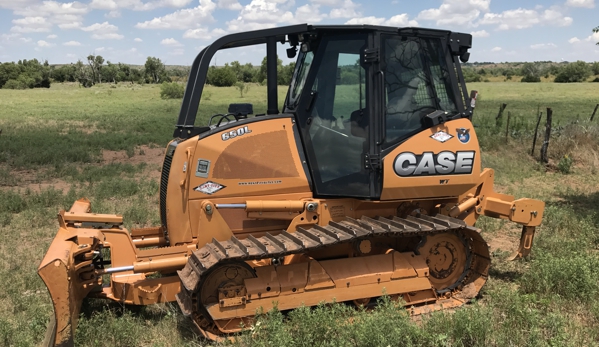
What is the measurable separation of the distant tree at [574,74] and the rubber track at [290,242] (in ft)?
266

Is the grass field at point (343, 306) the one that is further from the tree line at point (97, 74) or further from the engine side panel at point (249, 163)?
the tree line at point (97, 74)

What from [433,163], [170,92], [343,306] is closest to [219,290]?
[343,306]

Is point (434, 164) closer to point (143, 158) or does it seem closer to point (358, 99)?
point (358, 99)

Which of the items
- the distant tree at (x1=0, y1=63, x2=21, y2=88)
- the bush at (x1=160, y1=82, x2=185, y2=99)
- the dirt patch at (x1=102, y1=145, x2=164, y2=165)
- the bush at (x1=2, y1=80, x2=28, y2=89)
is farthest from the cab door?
the distant tree at (x1=0, y1=63, x2=21, y2=88)

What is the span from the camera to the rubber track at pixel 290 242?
4.54 metres

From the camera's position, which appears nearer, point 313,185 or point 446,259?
point 313,185

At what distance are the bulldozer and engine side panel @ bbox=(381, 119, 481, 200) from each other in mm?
15

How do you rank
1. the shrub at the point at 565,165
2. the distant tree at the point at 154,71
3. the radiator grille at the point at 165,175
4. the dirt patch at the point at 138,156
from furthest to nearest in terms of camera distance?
the distant tree at the point at 154,71
the dirt patch at the point at 138,156
the shrub at the point at 565,165
the radiator grille at the point at 165,175

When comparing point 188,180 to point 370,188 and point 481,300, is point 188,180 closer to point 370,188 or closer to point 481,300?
point 370,188

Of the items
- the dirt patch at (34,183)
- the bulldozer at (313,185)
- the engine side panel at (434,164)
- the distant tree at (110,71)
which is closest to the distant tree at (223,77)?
the distant tree at (110,71)

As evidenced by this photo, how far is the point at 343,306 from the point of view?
15.5ft

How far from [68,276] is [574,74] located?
84.7 meters

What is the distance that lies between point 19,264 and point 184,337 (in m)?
3.31

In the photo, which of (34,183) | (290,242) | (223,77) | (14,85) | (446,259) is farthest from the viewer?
(14,85)
